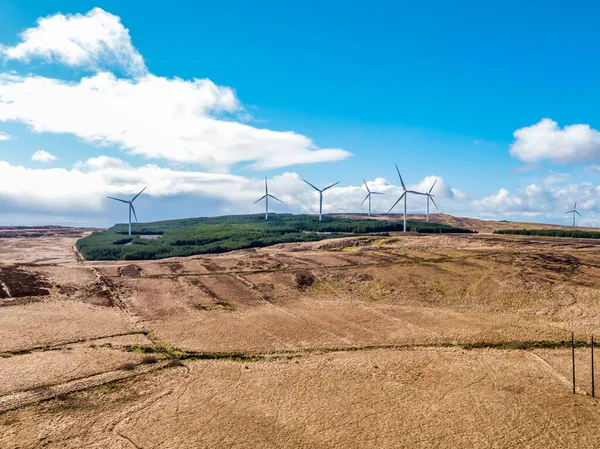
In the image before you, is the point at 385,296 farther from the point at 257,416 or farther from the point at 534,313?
the point at 257,416

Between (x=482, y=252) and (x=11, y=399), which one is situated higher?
(x=482, y=252)

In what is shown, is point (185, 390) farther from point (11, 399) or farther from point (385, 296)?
point (385, 296)

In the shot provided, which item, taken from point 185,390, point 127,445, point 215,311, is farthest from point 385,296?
point 127,445

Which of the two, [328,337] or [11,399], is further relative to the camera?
[328,337]

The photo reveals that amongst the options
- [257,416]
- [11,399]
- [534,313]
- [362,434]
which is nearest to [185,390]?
[257,416]

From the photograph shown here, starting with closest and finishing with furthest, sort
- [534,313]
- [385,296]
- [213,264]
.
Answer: [534,313], [385,296], [213,264]

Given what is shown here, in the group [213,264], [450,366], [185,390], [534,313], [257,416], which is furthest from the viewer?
[213,264]
